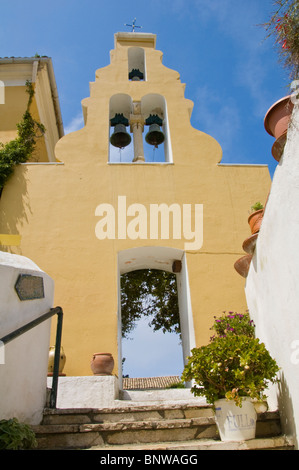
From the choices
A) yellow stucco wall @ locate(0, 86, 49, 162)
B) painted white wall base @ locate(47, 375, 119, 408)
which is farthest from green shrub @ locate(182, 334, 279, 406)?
yellow stucco wall @ locate(0, 86, 49, 162)

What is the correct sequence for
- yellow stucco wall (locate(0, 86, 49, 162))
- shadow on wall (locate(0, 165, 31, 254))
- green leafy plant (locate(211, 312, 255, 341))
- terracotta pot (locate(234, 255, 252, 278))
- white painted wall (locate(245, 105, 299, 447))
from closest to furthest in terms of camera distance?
1. white painted wall (locate(245, 105, 299, 447))
2. terracotta pot (locate(234, 255, 252, 278))
3. green leafy plant (locate(211, 312, 255, 341))
4. shadow on wall (locate(0, 165, 31, 254))
5. yellow stucco wall (locate(0, 86, 49, 162))

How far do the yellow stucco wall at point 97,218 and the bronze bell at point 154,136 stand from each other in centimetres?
41

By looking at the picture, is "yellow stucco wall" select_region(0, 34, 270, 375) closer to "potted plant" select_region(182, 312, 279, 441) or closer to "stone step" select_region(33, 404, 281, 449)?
"stone step" select_region(33, 404, 281, 449)

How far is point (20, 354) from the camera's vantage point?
3227 mm

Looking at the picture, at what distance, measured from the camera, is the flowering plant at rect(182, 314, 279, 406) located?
3.07 metres

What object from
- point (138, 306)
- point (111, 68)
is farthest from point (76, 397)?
point (111, 68)

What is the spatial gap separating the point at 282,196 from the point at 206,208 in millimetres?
4045

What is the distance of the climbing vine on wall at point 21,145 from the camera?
23.9 feet

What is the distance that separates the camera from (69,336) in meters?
5.80

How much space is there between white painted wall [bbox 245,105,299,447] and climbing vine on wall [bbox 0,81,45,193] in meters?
5.31

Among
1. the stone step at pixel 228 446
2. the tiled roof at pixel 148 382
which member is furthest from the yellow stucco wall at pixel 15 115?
the tiled roof at pixel 148 382

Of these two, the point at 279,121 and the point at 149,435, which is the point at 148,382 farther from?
the point at 279,121

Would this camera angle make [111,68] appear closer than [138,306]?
Yes
